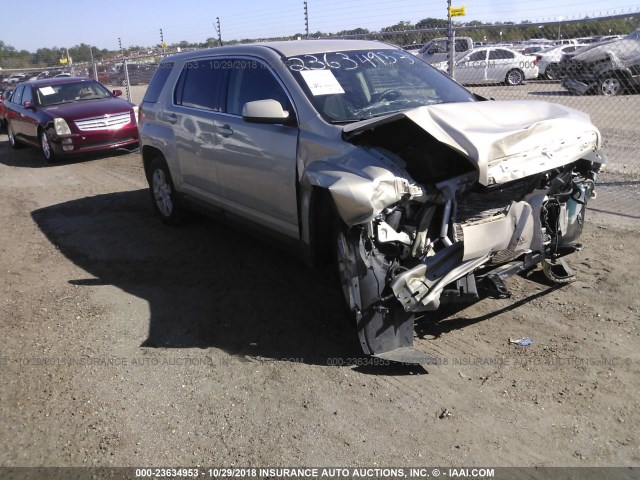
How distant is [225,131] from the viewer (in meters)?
5.21

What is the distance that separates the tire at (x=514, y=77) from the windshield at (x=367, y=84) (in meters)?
15.6

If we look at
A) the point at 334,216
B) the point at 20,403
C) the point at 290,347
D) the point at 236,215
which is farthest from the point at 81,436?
the point at 236,215

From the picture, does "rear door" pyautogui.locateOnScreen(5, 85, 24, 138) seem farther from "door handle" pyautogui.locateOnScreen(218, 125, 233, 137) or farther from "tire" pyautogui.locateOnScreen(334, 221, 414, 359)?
"tire" pyautogui.locateOnScreen(334, 221, 414, 359)

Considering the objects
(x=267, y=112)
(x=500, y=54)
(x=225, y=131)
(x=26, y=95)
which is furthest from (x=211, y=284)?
(x=500, y=54)

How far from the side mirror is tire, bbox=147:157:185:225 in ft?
7.91

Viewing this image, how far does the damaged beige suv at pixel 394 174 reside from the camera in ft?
11.5

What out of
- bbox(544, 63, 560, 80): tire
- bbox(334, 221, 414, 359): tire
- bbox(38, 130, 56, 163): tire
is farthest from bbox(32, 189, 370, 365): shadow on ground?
bbox(544, 63, 560, 80): tire

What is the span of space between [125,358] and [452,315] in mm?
2382

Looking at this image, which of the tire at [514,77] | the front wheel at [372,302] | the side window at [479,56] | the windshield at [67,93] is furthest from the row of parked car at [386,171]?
the tire at [514,77]

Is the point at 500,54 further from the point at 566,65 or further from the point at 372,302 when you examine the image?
the point at 372,302

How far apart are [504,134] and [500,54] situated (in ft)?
57.0

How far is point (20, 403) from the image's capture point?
3621 millimetres

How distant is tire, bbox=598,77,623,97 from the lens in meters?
13.8

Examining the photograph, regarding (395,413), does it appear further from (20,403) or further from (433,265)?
(20,403)
